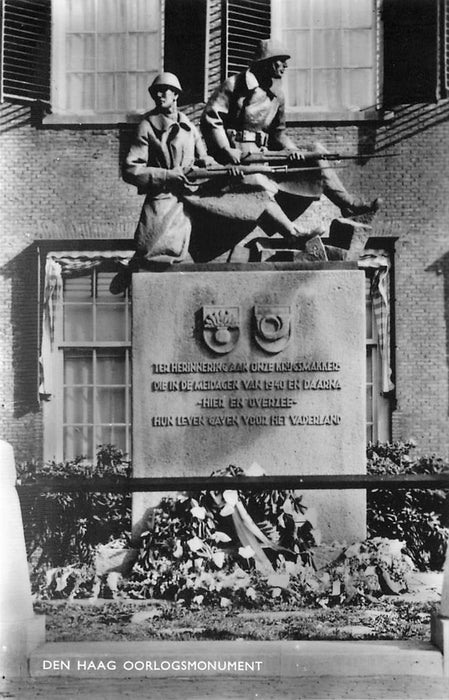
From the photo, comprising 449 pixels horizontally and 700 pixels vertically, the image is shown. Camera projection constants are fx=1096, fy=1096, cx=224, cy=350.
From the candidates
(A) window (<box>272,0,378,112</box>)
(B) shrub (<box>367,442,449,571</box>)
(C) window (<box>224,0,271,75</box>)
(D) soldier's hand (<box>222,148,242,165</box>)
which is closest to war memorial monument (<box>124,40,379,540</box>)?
(D) soldier's hand (<box>222,148,242,165</box>)

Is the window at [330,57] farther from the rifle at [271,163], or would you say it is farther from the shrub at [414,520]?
the rifle at [271,163]

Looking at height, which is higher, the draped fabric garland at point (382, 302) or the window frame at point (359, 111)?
the window frame at point (359, 111)

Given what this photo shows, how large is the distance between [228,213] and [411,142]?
8.48 m

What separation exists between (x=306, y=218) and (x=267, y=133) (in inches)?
287

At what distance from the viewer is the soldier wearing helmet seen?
826 centimetres

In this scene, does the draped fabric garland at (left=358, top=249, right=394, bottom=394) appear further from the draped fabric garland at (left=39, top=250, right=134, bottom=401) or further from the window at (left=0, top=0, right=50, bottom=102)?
the window at (left=0, top=0, right=50, bottom=102)

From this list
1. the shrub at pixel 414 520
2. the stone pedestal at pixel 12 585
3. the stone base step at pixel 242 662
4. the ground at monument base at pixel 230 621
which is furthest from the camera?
the shrub at pixel 414 520

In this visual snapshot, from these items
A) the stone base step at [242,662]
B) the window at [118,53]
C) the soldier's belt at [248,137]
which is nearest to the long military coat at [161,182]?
the soldier's belt at [248,137]

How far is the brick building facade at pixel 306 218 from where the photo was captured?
619 inches

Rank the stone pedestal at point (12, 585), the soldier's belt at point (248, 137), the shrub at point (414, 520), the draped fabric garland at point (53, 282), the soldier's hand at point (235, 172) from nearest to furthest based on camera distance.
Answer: the stone pedestal at point (12, 585)
the soldier's hand at point (235, 172)
the soldier's belt at point (248, 137)
the shrub at point (414, 520)
the draped fabric garland at point (53, 282)

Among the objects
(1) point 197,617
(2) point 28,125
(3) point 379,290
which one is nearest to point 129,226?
(2) point 28,125

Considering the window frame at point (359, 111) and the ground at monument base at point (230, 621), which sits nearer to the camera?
the ground at monument base at point (230, 621)

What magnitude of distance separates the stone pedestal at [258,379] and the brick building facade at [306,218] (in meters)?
7.87

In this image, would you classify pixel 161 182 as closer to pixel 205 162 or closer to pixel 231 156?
pixel 205 162
